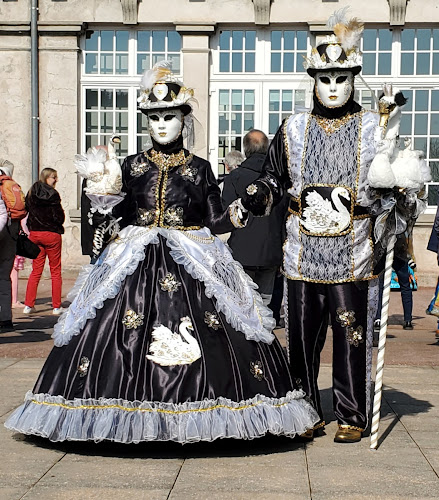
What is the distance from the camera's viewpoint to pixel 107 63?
1488cm

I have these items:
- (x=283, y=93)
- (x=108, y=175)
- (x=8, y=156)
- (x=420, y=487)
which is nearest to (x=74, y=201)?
(x=8, y=156)

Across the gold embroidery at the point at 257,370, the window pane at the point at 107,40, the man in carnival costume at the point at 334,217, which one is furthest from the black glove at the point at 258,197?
the window pane at the point at 107,40

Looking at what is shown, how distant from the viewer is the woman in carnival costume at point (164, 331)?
4.72 metres

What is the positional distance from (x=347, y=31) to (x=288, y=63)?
9.63 meters

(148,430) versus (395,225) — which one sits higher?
(395,225)

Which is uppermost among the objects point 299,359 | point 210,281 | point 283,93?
point 283,93

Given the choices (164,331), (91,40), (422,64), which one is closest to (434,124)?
(422,64)

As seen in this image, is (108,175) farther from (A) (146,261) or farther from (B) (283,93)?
(B) (283,93)

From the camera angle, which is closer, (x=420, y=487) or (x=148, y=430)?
(x=420, y=487)

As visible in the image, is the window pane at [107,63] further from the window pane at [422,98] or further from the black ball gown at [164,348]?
the black ball gown at [164,348]

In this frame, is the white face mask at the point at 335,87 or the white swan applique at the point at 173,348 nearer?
the white swan applique at the point at 173,348

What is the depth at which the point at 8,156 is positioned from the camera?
1476cm

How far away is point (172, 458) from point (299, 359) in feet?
3.16

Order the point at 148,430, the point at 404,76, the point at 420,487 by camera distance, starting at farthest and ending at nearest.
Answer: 1. the point at 404,76
2. the point at 148,430
3. the point at 420,487
